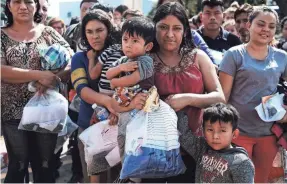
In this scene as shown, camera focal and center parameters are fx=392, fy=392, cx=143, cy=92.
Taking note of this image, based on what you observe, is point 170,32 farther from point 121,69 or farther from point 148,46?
point 121,69

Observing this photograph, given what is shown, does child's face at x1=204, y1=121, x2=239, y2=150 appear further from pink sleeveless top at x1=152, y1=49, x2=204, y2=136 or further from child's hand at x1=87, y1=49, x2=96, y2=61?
child's hand at x1=87, y1=49, x2=96, y2=61

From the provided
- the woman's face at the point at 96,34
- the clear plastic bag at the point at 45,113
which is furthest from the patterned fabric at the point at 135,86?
the clear plastic bag at the point at 45,113

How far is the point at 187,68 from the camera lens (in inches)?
98.7

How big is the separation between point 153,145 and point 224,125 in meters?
0.55

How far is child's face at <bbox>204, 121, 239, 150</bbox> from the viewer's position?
250 cm

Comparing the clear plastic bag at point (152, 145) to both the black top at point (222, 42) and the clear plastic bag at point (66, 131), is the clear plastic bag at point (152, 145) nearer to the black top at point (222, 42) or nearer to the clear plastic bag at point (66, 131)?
the clear plastic bag at point (66, 131)

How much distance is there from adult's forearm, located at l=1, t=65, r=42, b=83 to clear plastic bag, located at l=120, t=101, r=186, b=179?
984mm

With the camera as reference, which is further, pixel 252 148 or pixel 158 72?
pixel 252 148

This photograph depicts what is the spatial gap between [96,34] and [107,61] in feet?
0.91

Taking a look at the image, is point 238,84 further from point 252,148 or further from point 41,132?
point 41,132

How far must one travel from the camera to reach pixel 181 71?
8.18 feet

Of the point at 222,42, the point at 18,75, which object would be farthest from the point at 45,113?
the point at 222,42

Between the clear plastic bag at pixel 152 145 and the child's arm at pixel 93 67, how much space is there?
0.65m

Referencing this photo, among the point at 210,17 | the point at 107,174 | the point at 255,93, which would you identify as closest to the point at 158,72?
the point at 255,93
